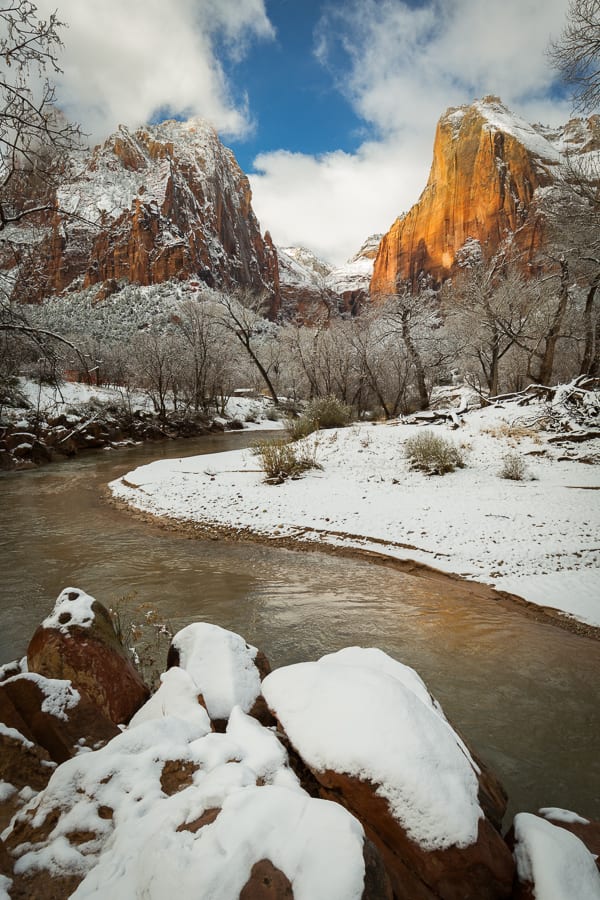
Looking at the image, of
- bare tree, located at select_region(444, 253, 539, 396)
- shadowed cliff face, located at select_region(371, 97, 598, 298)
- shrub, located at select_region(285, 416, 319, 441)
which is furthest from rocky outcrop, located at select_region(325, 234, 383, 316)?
shrub, located at select_region(285, 416, 319, 441)

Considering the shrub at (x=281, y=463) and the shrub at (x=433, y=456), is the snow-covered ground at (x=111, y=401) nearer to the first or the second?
the shrub at (x=281, y=463)

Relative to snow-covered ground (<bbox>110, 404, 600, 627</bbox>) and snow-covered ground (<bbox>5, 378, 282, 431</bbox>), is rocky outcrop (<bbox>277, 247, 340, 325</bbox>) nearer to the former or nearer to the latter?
snow-covered ground (<bbox>5, 378, 282, 431</bbox>)

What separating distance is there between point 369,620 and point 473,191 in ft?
367

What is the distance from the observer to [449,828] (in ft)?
4.73

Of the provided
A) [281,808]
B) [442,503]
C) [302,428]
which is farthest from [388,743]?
[302,428]

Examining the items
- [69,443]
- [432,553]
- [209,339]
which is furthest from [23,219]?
[209,339]

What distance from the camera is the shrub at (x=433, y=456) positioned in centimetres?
1076

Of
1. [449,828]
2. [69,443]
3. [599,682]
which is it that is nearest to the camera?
[449,828]

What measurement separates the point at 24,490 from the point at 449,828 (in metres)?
14.9

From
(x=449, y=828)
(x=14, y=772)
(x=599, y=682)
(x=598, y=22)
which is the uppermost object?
(x=598, y=22)

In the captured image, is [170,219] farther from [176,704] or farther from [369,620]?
[176,704]

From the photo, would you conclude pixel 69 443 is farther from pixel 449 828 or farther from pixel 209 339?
pixel 449 828

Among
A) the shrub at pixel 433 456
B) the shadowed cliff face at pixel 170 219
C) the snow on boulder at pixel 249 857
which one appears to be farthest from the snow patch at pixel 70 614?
the shadowed cliff face at pixel 170 219

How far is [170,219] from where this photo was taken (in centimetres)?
9438
